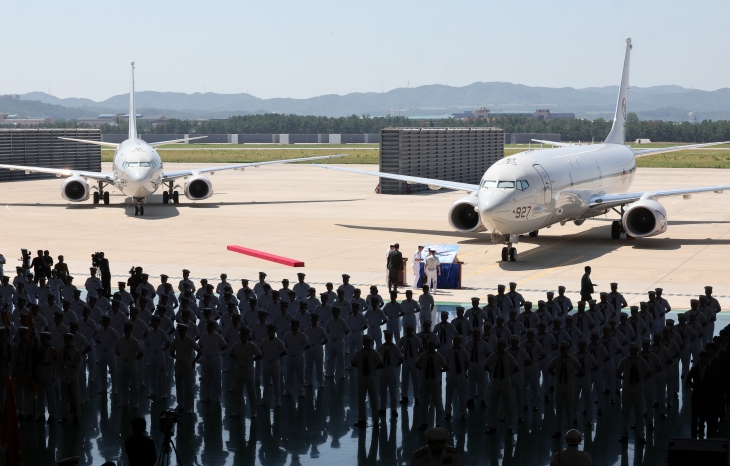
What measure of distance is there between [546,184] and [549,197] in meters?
0.47

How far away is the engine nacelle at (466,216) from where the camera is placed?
1340 inches

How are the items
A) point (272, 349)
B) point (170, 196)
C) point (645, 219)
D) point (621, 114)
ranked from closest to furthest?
point (272, 349), point (645, 219), point (621, 114), point (170, 196)

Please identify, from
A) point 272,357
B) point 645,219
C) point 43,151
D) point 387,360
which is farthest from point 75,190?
point 387,360

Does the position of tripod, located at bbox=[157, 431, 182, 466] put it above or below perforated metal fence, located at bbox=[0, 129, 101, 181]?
below

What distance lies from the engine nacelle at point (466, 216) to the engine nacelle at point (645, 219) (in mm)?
5087

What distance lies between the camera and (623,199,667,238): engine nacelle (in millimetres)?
33000

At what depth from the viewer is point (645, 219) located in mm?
33750

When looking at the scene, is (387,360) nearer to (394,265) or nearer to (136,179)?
(394,265)

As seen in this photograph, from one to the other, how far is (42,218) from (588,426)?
109 feet

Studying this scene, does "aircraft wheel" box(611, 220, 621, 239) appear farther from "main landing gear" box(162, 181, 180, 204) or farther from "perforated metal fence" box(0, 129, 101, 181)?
"perforated metal fence" box(0, 129, 101, 181)

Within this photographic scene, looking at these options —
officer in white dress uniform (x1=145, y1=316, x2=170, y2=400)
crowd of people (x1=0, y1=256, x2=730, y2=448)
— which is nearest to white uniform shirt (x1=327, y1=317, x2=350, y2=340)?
crowd of people (x1=0, y1=256, x2=730, y2=448)

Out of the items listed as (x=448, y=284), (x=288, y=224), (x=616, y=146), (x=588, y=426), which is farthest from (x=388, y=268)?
(x=616, y=146)

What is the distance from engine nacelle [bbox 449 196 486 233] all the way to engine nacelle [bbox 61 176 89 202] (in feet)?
69.3

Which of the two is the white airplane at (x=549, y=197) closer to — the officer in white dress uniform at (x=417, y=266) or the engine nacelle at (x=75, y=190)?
the officer in white dress uniform at (x=417, y=266)
